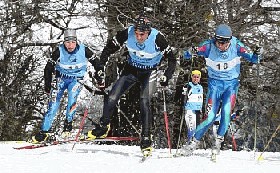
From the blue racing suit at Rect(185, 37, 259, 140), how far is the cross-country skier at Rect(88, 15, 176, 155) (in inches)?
25.7

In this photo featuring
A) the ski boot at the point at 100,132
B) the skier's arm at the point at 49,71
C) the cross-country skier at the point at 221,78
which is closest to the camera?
the ski boot at the point at 100,132

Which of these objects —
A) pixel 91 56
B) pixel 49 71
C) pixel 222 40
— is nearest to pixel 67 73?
pixel 49 71

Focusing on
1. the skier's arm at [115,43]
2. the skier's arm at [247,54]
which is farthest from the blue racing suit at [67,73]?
the skier's arm at [247,54]

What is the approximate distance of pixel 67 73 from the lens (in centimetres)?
890

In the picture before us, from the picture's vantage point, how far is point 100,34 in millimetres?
19891

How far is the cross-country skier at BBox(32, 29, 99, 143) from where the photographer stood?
8430 mm

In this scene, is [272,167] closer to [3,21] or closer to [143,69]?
[143,69]

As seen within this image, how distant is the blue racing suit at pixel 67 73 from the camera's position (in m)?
8.55

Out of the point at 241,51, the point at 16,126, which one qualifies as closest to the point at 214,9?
the point at 16,126

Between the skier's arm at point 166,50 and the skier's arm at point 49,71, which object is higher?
the skier's arm at point 166,50

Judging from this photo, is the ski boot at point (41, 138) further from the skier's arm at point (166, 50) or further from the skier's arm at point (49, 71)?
the skier's arm at point (166, 50)

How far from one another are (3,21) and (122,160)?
1696 centimetres

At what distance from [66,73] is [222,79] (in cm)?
305

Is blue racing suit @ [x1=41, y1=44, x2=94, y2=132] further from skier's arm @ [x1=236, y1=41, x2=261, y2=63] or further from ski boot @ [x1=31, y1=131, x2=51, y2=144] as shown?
skier's arm @ [x1=236, y1=41, x2=261, y2=63]
